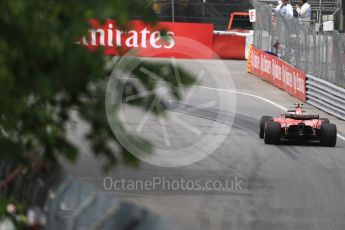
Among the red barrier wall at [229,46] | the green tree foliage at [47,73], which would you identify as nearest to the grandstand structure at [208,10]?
the red barrier wall at [229,46]

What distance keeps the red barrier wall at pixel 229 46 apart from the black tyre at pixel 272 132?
1943 cm

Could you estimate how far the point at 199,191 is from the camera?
13070mm

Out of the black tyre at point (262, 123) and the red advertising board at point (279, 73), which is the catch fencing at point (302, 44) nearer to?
the red advertising board at point (279, 73)

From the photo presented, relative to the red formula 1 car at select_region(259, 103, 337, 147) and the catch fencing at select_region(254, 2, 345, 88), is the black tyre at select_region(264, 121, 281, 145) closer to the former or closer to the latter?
the red formula 1 car at select_region(259, 103, 337, 147)

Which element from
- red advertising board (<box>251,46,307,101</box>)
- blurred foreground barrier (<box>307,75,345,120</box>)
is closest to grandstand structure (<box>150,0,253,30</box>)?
red advertising board (<box>251,46,307,101</box>)

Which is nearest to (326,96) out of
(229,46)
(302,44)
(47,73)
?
(302,44)

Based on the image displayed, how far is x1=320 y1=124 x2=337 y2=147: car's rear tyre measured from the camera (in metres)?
17.2

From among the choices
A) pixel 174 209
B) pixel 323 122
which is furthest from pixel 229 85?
pixel 174 209

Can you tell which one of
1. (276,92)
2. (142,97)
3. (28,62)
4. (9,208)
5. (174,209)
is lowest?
(276,92)

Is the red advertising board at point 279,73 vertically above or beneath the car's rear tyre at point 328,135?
beneath

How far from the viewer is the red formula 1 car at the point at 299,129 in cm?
1722

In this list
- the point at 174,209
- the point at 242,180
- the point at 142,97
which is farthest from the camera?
the point at 242,180

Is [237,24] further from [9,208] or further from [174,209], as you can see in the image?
[9,208]

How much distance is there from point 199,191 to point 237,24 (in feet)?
85.9
